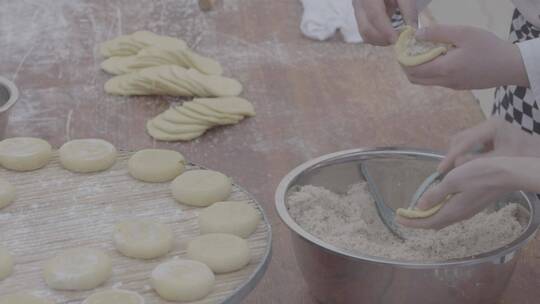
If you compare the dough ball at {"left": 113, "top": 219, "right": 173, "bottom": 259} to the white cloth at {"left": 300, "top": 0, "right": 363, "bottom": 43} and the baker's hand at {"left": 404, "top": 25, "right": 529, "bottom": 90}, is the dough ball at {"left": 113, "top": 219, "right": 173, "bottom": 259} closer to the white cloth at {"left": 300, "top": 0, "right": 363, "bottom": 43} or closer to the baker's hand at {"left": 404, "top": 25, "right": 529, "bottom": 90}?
the baker's hand at {"left": 404, "top": 25, "right": 529, "bottom": 90}

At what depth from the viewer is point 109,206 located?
4.44ft

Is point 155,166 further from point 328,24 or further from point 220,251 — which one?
point 328,24

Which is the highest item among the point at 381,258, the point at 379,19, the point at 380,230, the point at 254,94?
the point at 379,19

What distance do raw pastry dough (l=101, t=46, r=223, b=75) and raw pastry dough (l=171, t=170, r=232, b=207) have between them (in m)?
0.98

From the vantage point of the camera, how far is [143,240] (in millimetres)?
1218

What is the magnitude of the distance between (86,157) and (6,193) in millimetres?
155

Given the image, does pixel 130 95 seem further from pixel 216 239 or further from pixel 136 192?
pixel 216 239

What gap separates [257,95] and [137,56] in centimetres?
37

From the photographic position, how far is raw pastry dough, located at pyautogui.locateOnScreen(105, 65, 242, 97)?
219 centimetres

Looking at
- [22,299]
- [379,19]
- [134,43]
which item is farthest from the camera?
[134,43]

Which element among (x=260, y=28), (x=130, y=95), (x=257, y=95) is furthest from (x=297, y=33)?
(x=130, y=95)

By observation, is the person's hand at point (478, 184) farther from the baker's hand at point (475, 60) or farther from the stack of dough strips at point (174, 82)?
the stack of dough strips at point (174, 82)

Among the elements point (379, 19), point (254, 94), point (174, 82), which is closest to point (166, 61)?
point (174, 82)

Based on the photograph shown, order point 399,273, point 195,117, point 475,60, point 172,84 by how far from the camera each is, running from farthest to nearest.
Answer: point 172,84 < point 195,117 < point 475,60 < point 399,273
